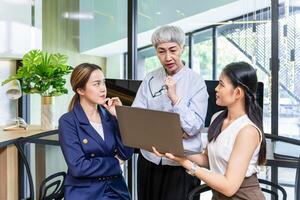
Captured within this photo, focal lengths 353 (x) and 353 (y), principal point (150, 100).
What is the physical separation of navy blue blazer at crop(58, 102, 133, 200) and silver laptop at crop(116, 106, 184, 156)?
0.79ft

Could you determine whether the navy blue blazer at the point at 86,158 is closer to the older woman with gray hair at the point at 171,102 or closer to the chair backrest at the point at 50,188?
the older woman with gray hair at the point at 171,102

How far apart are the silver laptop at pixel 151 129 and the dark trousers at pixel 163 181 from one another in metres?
0.35

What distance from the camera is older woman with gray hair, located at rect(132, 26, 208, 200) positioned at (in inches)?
66.6

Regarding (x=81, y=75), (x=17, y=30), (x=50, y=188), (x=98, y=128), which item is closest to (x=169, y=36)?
(x=81, y=75)

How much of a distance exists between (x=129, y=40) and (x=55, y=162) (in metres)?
1.23

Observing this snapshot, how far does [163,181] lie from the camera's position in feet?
5.89

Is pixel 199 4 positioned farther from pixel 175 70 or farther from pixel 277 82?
pixel 175 70

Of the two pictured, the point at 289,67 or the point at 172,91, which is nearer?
the point at 172,91

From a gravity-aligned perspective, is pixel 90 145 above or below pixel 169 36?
below

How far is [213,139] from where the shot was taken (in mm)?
1464

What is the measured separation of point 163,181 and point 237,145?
2.00ft

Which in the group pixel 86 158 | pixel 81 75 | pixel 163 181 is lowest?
pixel 163 181

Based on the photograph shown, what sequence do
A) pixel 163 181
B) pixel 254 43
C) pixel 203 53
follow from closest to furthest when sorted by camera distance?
pixel 163 181, pixel 254 43, pixel 203 53

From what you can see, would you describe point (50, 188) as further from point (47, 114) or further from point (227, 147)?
point (227, 147)
